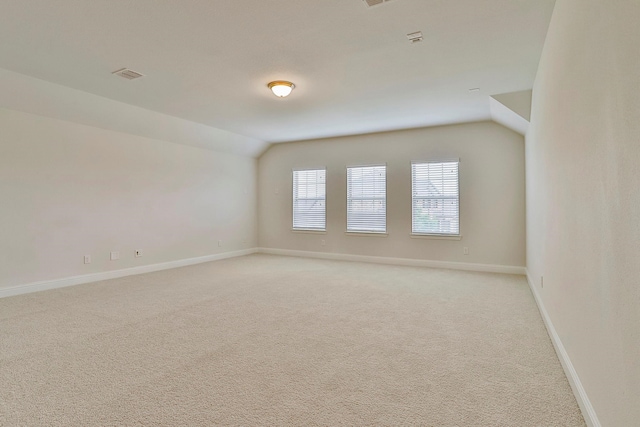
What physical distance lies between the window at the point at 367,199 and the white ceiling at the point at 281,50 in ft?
6.75

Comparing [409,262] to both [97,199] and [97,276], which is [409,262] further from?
[97,199]

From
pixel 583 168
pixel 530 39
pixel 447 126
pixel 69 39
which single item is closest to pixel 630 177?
pixel 583 168

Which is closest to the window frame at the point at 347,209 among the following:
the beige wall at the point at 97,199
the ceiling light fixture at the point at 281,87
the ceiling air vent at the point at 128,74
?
the beige wall at the point at 97,199

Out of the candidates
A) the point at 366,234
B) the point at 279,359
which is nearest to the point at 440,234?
the point at 366,234

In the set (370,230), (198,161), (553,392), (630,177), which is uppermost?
(198,161)

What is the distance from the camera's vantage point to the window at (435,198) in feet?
20.2

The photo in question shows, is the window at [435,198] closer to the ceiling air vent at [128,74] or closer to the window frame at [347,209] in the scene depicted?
the window frame at [347,209]

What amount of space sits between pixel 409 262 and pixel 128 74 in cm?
538

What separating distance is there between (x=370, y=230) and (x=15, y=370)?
5670 millimetres

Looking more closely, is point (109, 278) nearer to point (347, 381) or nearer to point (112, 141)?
point (112, 141)

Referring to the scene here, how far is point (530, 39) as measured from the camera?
302 cm

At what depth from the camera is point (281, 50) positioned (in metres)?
3.21

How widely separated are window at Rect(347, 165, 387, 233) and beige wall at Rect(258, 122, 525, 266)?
5.6 inches

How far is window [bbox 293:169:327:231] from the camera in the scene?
7.56 meters
